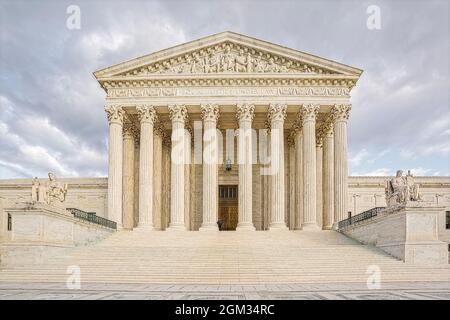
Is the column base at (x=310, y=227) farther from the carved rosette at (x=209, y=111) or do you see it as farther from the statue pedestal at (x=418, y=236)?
the carved rosette at (x=209, y=111)

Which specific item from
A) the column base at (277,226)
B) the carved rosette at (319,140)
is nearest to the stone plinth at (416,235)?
the column base at (277,226)

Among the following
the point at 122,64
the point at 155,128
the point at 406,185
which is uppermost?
the point at 122,64

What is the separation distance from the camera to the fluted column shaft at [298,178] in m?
42.8

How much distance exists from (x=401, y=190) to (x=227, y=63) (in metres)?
20.1

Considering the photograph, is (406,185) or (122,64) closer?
(406,185)

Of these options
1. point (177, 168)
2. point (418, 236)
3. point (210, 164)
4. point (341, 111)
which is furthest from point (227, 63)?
point (418, 236)

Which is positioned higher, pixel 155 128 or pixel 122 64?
pixel 122 64

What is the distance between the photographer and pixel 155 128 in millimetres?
44500

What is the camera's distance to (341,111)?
40.1 meters

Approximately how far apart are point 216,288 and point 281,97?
24780 mm
